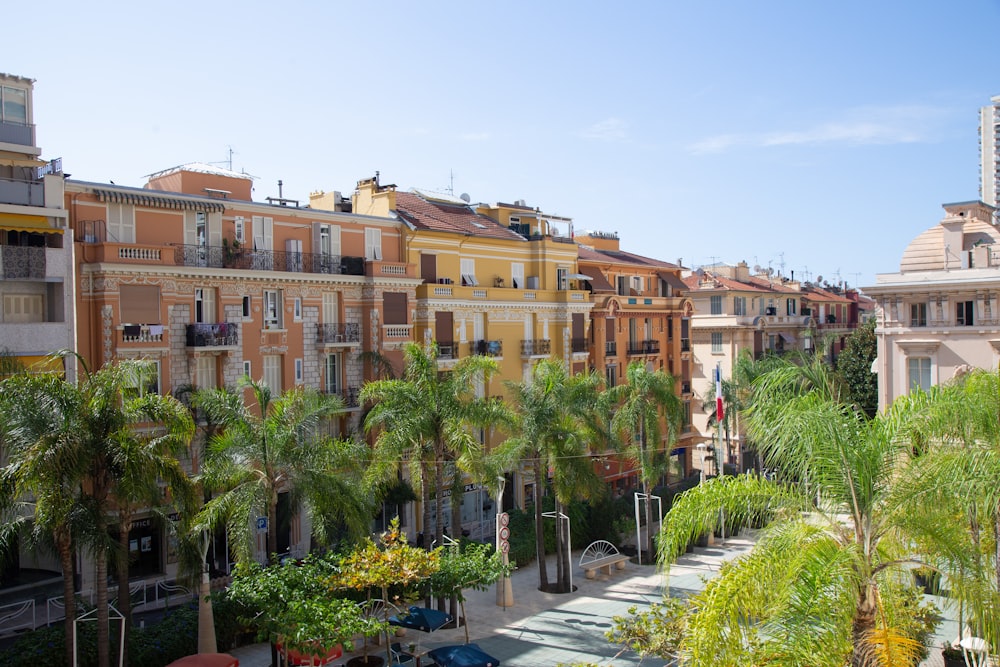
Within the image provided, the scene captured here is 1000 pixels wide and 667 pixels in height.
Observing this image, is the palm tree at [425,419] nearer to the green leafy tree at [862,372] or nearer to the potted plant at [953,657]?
the potted plant at [953,657]

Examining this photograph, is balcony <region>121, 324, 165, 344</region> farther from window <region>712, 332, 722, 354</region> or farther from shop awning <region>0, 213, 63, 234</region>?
window <region>712, 332, 722, 354</region>

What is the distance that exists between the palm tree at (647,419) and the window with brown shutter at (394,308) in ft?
30.9

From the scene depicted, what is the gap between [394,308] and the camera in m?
37.2

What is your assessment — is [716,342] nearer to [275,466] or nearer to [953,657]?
[953,657]

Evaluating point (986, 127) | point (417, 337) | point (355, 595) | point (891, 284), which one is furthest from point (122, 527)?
point (986, 127)

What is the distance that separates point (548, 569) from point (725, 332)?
1330 inches

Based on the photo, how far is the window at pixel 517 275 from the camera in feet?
147

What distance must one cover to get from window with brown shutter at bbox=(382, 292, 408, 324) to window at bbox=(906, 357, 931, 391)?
22947 millimetres

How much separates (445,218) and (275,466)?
73.4 feet

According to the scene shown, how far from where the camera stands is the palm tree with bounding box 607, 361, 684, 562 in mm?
35062

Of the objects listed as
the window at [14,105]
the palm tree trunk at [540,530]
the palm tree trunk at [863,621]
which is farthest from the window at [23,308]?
the palm tree trunk at [863,621]

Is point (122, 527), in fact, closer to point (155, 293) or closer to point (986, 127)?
point (155, 293)

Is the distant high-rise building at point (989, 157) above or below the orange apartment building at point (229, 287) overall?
above

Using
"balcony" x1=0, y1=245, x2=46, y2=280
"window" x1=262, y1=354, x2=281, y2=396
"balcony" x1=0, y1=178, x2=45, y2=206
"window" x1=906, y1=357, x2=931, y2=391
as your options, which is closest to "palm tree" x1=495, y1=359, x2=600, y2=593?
"window" x1=262, y1=354, x2=281, y2=396
